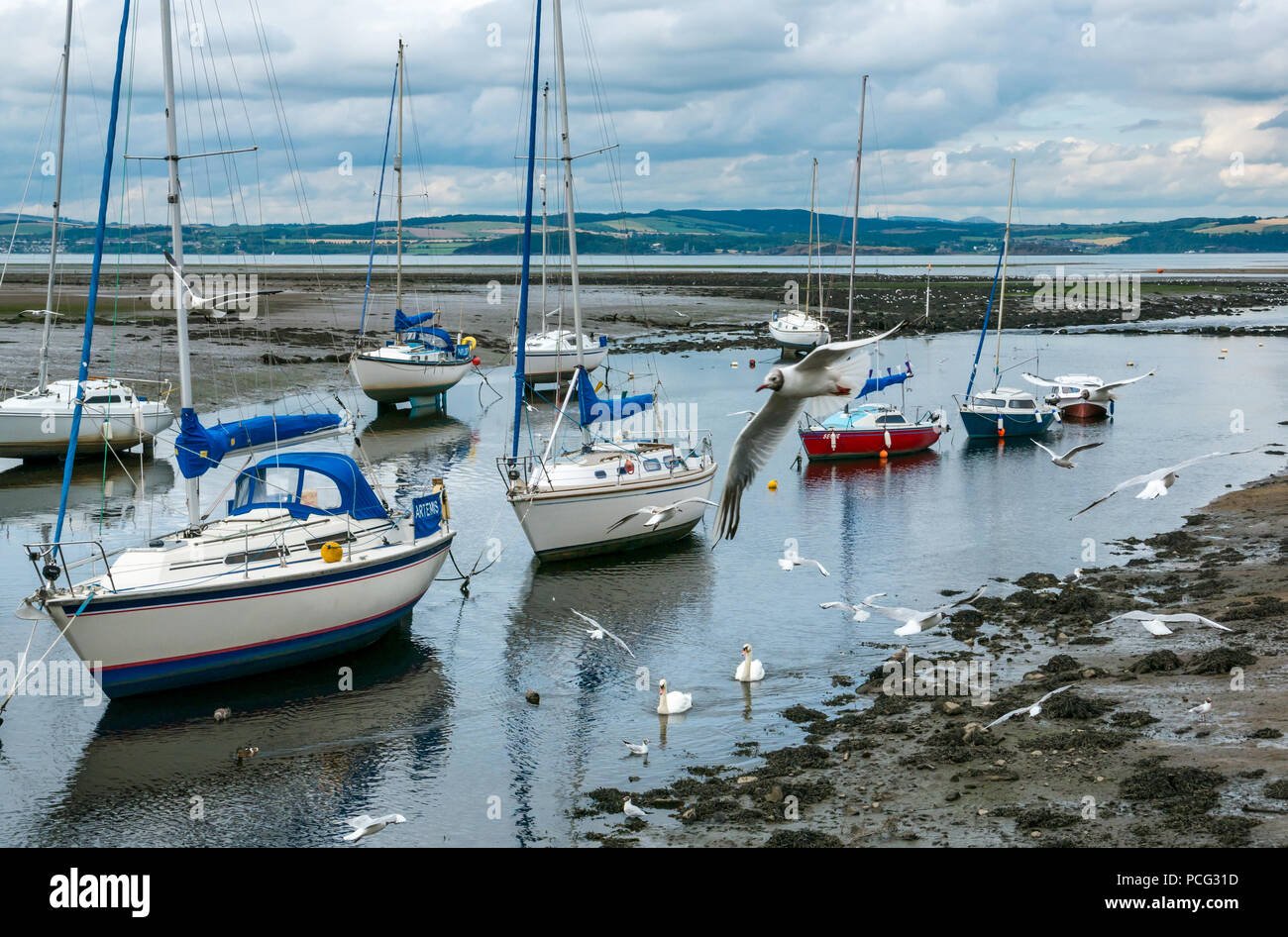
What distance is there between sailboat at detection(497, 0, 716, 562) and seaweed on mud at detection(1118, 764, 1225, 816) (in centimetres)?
1361

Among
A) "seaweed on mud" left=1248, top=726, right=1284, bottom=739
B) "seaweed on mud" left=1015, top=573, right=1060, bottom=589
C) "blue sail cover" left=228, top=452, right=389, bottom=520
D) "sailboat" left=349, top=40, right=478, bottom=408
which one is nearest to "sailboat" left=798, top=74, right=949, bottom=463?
"seaweed on mud" left=1015, top=573, right=1060, bottom=589

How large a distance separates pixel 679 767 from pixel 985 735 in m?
4.37

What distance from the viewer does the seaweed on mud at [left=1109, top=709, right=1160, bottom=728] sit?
17125 millimetres

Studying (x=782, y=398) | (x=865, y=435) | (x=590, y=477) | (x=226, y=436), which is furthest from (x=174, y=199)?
(x=865, y=435)

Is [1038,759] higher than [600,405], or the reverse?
[600,405]

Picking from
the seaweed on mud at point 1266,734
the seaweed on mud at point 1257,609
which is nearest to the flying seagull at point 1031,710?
the seaweed on mud at point 1266,734

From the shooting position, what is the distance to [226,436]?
76.9 ft

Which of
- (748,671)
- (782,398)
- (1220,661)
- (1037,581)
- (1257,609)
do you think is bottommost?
(748,671)

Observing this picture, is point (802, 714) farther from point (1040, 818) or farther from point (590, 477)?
point (590, 477)

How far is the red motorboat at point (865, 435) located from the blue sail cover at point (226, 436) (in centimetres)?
2157

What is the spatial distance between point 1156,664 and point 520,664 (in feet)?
36.3

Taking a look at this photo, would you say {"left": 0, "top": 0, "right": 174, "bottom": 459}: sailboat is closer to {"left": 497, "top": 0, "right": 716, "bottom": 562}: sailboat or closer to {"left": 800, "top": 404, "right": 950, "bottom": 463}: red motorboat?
{"left": 497, "top": 0, "right": 716, "bottom": 562}: sailboat
